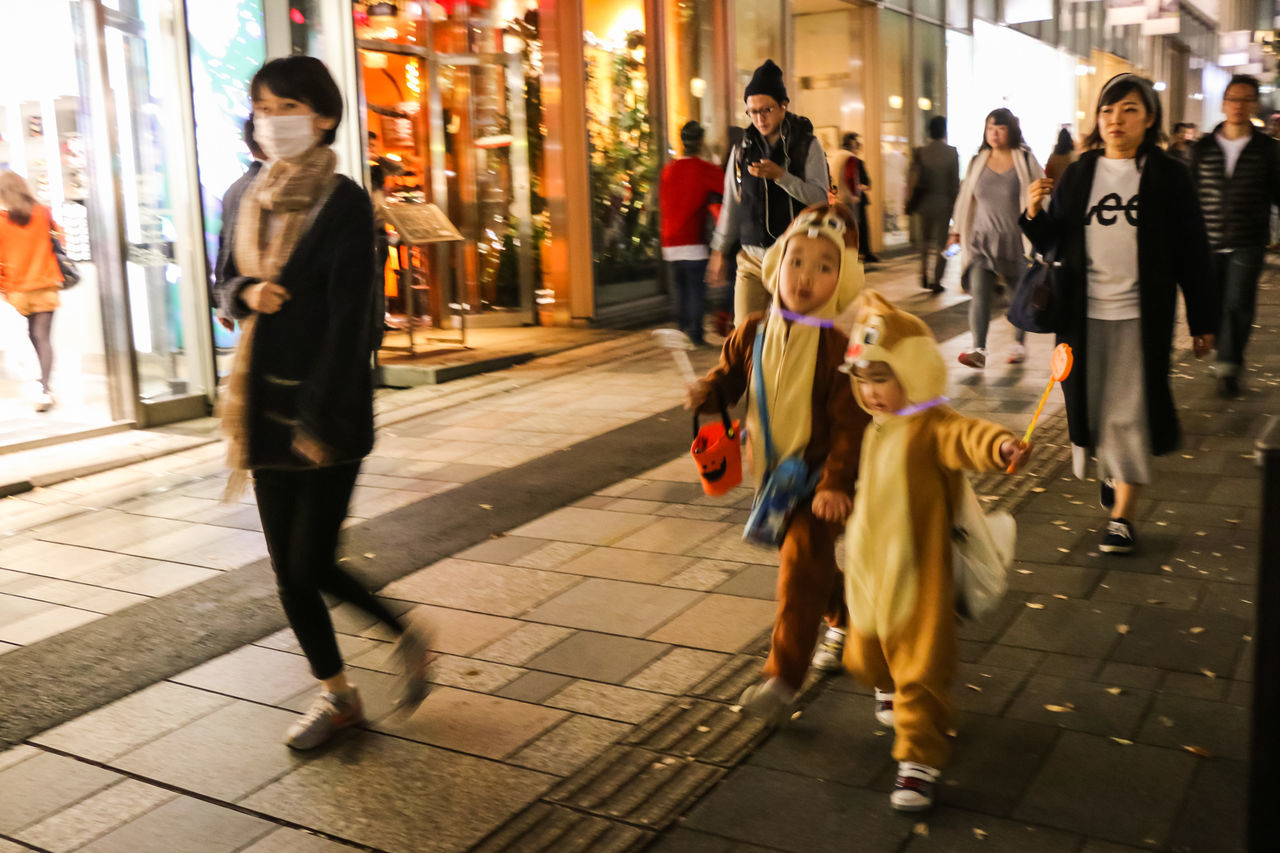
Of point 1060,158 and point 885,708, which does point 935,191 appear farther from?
Result: point 885,708

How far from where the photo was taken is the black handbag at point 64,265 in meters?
9.45

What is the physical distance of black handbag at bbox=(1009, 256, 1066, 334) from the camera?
Answer: 199 inches

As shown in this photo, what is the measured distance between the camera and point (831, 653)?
160 inches

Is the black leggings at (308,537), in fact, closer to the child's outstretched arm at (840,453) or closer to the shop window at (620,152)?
the child's outstretched arm at (840,453)

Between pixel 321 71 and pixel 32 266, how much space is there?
22.8 feet

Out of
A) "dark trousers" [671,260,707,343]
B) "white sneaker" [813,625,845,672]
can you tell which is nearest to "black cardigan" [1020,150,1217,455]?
"white sneaker" [813,625,845,672]

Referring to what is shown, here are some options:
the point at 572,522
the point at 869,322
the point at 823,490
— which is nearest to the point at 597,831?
the point at 823,490

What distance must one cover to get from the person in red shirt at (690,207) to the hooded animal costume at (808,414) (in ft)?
24.1

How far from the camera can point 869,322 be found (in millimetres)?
3191

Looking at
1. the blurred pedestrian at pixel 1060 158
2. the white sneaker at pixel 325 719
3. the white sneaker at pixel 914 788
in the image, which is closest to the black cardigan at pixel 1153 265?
the white sneaker at pixel 914 788

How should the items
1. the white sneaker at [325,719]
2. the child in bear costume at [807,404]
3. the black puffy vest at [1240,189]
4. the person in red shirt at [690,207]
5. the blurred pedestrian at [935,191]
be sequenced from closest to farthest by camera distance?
the child in bear costume at [807,404] < the white sneaker at [325,719] < the black puffy vest at [1240,189] < the person in red shirt at [690,207] < the blurred pedestrian at [935,191]

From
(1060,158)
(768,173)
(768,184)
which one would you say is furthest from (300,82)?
(1060,158)

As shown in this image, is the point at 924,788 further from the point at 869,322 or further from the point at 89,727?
the point at 89,727

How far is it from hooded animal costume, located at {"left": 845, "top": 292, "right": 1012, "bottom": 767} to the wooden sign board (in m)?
8.18
